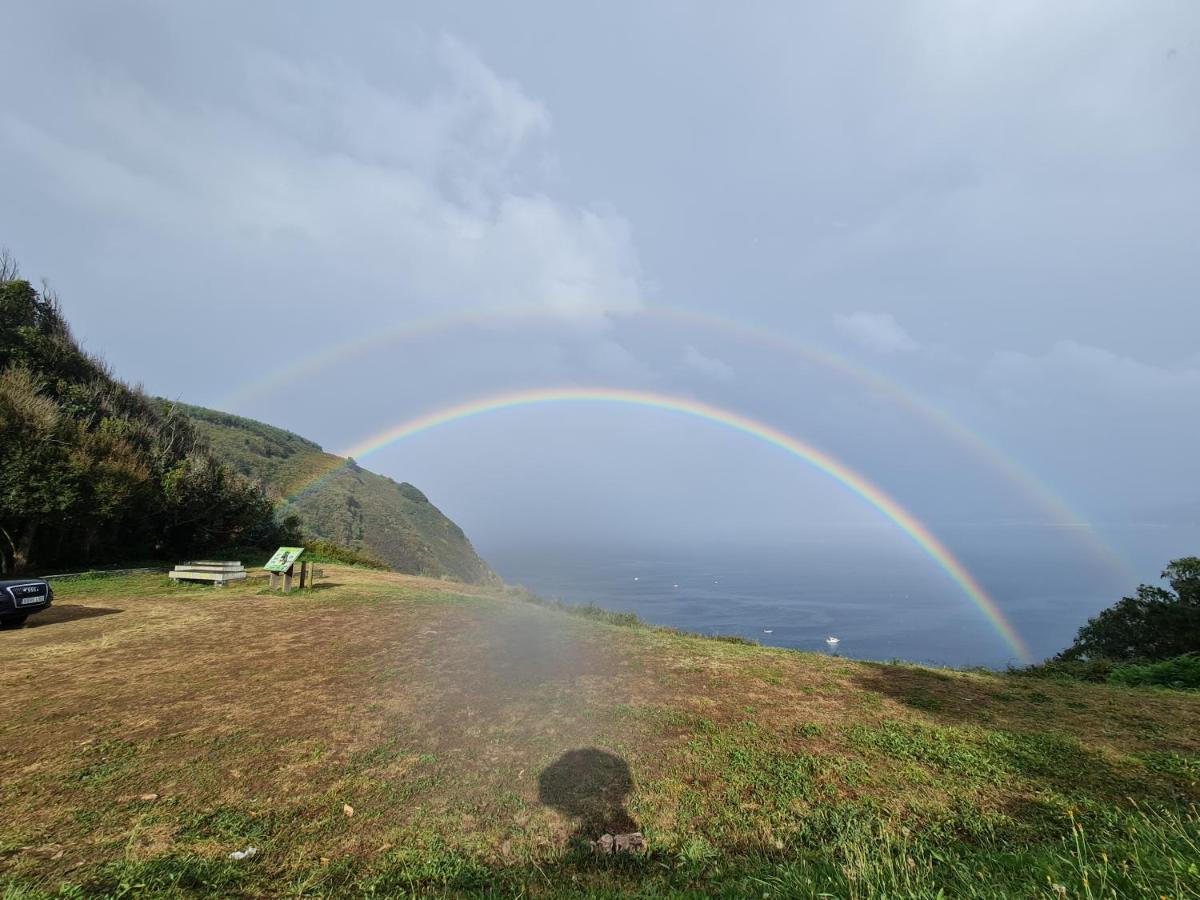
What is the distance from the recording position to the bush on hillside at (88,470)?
17375 millimetres

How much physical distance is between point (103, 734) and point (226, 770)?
206 cm

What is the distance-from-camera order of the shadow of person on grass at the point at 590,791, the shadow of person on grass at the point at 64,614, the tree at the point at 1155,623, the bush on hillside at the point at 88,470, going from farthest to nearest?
1. the tree at the point at 1155,623
2. the bush on hillside at the point at 88,470
3. the shadow of person on grass at the point at 64,614
4. the shadow of person on grass at the point at 590,791

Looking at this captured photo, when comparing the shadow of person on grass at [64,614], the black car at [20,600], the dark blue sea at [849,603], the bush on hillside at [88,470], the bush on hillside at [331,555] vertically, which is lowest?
the dark blue sea at [849,603]

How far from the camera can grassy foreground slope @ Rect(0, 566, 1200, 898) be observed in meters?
3.61

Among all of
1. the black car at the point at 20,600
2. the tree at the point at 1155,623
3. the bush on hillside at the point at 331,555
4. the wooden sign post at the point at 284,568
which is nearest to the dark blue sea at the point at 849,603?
the tree at the point at 1155,623

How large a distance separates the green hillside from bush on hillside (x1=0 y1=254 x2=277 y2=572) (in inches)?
456

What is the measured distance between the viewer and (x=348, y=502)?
5747 cm

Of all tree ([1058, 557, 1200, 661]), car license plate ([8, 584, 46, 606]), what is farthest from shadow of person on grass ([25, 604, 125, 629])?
tree ([1058, 557, 1200, 661])

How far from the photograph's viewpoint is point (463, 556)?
68.1 metres

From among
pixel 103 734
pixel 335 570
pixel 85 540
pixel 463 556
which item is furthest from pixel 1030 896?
pixel 463 556

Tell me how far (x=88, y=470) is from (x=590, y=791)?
23511 millimetres

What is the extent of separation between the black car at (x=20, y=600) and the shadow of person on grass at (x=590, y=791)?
13.2m

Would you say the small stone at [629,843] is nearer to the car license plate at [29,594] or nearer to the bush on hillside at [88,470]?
the car license plate at [29,594]

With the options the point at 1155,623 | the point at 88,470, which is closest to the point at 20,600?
the point at 88,470
